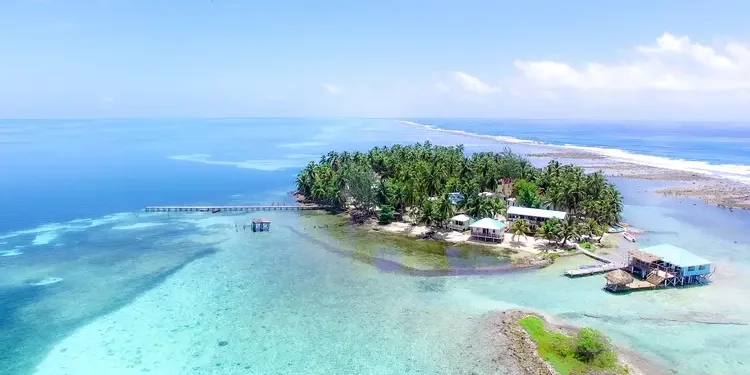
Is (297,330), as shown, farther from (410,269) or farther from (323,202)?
(323,202)

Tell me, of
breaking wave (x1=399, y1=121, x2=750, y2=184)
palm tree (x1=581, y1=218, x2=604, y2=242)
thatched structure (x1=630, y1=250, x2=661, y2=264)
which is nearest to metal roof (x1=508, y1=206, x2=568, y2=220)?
palm tree (x1=581, y1=218, x2=604, y2=242)

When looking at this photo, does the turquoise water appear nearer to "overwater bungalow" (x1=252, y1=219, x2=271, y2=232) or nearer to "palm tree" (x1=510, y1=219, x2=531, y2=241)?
"overwater bungalow" (x1=252, y1=219, x2=271, y2=232)

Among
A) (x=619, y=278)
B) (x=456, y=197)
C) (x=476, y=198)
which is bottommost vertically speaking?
(x=619, y=278)

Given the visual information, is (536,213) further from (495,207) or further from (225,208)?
(225,208)

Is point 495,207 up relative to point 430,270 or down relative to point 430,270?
up

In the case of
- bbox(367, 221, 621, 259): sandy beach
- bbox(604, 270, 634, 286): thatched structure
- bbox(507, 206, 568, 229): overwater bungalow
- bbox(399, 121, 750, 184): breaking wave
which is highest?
bbox(399, 121, 750, 184): breaking wave

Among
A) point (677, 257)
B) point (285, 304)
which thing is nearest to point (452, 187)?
point (677, 257)
